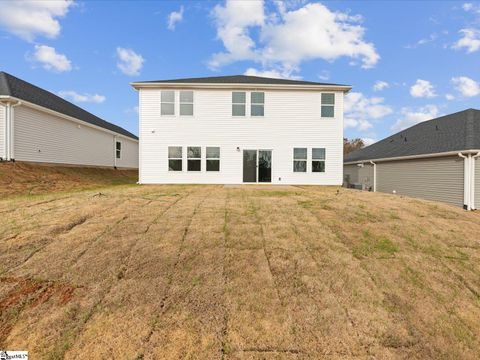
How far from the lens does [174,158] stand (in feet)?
50.4

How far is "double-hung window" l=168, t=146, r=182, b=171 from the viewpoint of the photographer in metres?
15.3

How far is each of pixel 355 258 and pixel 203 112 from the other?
41.1 feet

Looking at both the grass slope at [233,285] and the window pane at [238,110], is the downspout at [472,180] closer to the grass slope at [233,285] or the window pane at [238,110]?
the grass slope at [233,285]

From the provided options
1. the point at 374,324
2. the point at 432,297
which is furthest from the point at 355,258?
the point at 374,324

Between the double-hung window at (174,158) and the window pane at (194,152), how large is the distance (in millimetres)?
546

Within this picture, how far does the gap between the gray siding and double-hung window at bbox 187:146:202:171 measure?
14.1 m

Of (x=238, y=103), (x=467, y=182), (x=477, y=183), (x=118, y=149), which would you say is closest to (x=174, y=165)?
(x=238, y=103)

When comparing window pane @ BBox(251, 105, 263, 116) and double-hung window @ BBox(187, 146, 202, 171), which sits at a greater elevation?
window pane @ BBox(251, 105, 263, 116)

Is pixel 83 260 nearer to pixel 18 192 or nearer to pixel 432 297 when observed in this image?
Result: pixel 432 297

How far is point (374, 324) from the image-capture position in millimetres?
3746

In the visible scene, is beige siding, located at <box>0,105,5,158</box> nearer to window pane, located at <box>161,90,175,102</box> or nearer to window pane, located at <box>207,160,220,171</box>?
window pane, located at <box>161,90,175,102</box>

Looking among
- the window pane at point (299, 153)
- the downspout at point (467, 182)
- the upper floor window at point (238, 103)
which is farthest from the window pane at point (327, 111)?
the downspout at point (467, 182)

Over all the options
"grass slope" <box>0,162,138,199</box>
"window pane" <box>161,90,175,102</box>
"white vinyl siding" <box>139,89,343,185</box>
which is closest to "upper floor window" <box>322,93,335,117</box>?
"white vinyl siding" <box>139,89,343,185</box>

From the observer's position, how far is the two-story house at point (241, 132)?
15320 mm
